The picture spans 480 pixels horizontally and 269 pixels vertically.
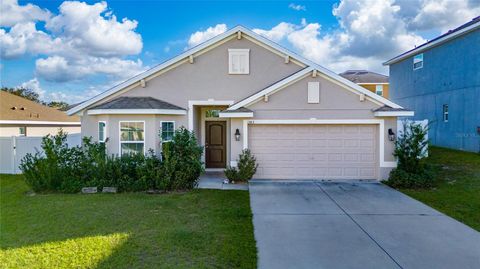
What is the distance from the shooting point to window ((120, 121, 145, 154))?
459 inches

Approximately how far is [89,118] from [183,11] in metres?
6.66

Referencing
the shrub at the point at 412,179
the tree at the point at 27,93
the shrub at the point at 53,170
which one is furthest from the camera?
the tree at the point at 27,93

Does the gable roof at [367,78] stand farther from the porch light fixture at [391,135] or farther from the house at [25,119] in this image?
the house at [25,119]

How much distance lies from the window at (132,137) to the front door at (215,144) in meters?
3.51

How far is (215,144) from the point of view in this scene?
14.6m

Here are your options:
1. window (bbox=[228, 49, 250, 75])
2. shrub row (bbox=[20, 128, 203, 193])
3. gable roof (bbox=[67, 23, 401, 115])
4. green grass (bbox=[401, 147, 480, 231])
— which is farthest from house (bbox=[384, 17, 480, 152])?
shrub row (bbox=[20, 128, 203, 193])

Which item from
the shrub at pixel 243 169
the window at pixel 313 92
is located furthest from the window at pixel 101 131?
the window at pixel 313 92

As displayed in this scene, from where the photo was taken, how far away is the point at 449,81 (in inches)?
744

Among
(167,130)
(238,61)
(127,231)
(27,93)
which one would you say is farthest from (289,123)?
(27,93)

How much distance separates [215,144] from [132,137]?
4.08 m

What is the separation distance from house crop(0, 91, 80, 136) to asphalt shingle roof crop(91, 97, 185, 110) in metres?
7.40

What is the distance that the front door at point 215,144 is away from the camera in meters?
14.6

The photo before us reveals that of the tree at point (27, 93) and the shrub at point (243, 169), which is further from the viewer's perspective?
the tree at point (27, 93)

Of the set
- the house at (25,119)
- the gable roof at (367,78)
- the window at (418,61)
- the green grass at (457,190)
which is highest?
the gable roof at (367,78)
